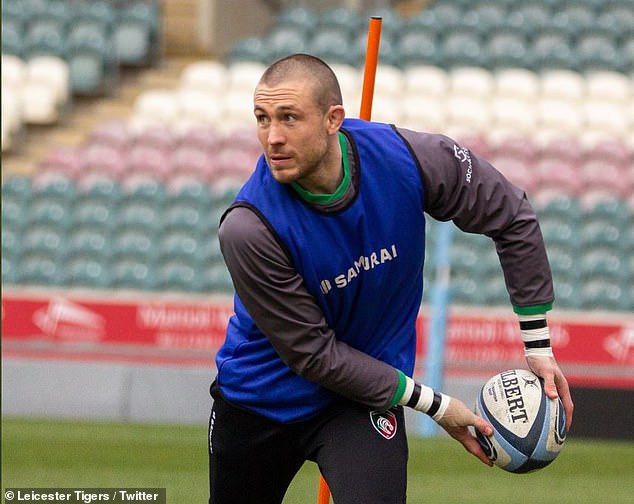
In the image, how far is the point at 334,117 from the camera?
193 inches

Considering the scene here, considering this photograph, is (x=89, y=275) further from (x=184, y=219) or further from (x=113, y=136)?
(x=113, y=136)

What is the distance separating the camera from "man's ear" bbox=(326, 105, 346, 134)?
488 cm

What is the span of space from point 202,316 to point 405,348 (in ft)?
30.2

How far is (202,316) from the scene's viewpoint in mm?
14375

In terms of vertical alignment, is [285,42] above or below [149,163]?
above

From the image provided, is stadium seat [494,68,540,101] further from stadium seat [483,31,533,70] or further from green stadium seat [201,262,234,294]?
green stadium seat [201,262,234,294]

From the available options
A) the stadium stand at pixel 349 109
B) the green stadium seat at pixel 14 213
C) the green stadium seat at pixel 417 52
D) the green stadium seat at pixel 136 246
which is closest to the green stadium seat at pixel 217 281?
the stadium stand at pixel 349 109

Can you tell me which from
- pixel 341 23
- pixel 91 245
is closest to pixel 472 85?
pixel 341 23

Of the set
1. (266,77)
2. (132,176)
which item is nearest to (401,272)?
(266,77)

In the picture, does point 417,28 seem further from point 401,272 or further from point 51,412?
point 401,272

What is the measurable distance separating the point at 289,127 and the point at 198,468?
6.18m

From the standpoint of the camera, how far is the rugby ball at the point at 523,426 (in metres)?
5.13

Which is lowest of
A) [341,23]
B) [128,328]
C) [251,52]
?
[128,328]

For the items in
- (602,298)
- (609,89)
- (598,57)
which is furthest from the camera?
(598,57)
